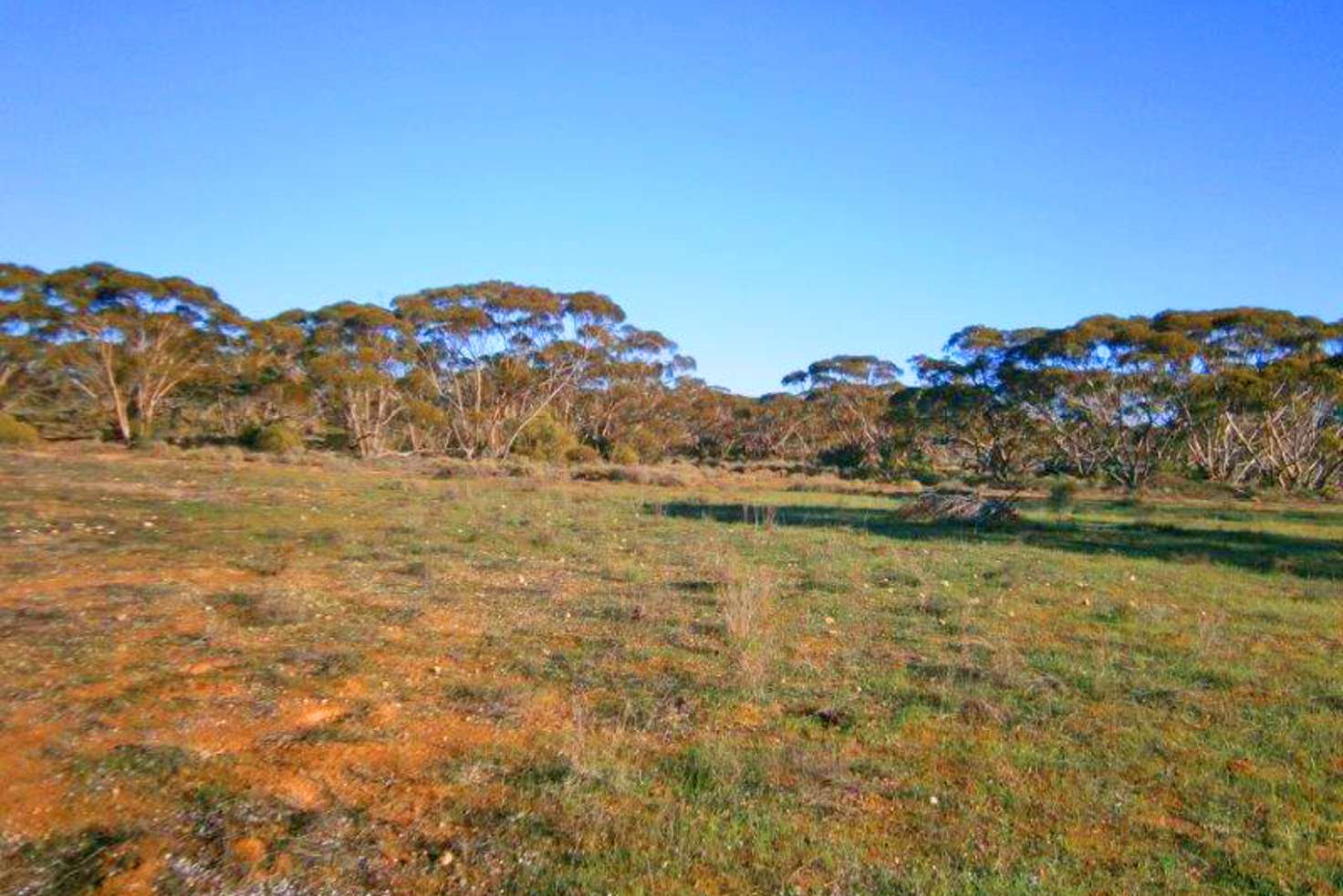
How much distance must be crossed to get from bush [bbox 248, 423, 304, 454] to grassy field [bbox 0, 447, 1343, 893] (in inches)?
1049

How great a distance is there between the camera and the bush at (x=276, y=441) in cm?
3734

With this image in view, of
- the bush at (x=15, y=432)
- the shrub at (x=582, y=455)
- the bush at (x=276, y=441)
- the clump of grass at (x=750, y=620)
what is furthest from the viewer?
the shrub at (x=582, y=455)

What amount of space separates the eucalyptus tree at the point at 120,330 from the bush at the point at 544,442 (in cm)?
1495

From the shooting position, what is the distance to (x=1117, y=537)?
60.4 feet

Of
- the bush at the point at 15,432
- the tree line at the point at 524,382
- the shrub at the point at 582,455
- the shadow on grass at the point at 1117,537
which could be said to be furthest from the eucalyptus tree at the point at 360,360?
the shadow on grass at the point at 1117,537

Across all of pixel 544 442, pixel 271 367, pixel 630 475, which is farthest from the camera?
pixel 544 442

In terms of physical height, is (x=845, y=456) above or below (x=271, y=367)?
below

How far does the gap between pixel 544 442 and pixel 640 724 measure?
4099 cm

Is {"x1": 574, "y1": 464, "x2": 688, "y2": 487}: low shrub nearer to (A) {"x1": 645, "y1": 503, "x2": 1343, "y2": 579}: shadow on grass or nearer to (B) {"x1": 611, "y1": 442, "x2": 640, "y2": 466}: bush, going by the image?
(A) {"x1": 645, "y1": 503, "x2": 1343, "y2": 579}: shadow on grass

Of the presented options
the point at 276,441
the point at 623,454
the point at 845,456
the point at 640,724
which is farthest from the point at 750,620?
the point at 845,456

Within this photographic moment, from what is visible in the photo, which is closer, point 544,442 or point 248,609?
point 248,609

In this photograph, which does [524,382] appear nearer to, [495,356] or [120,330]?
[495,356]

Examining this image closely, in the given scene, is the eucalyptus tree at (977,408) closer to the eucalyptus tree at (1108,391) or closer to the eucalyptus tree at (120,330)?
the eucalyptus tree at (1108,391)

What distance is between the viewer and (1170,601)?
35.3 ft
